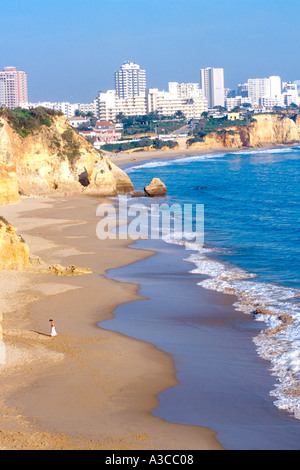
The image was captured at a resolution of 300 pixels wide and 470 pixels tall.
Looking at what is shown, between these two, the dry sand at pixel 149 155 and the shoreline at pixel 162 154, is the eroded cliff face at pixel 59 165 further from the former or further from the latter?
the dry sand at pixel 149 155

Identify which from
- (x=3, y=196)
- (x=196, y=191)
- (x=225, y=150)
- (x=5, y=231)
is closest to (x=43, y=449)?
(x=5, y=231)

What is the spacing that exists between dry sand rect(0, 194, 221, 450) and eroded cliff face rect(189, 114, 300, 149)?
295ft

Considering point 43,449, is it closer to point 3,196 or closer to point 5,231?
point 5,231

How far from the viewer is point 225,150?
4063 inches

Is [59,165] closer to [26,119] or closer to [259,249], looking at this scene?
[26,119]

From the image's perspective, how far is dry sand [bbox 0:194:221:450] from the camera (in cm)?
778

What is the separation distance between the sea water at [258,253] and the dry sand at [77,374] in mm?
2108

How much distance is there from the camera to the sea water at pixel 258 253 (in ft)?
37.4

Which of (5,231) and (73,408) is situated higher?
(5,231)

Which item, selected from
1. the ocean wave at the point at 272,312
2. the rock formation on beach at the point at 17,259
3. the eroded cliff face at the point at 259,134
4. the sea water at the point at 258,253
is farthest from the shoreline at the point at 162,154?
the rock formation on beach at the point at 17,259

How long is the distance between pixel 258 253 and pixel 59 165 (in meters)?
20.7

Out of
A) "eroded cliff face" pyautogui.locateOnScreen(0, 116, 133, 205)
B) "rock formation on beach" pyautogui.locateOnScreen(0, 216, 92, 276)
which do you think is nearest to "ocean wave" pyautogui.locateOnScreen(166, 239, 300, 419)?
"rock formation on beach" pyautogui.locateOnScreen(0, 216, 92, 276)

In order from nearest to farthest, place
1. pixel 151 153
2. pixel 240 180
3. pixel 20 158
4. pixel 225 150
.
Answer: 1. pixel 20 158
2. pixel 240 180
3. pixel 151 153
4. pixel 225 150
